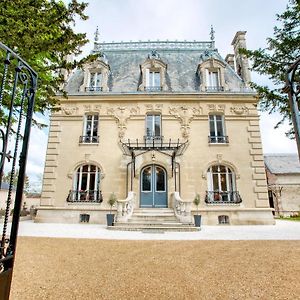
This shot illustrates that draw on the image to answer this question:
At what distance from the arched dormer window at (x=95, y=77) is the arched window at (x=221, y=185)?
859cm

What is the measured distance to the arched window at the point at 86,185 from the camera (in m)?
12.5

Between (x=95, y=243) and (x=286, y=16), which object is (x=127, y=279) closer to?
(x=95, y=243)

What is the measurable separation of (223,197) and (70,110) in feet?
35.0

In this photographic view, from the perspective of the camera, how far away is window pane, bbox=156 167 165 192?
12.7 m

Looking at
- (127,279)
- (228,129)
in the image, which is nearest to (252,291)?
(127,279)

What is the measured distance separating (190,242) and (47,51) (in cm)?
660

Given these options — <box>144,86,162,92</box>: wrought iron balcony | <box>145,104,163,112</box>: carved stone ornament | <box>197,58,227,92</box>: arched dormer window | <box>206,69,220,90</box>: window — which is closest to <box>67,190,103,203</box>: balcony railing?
Result: <box>145,104,163,112</box>: carved stone ornament

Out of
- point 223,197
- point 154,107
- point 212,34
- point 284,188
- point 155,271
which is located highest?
point 212,34

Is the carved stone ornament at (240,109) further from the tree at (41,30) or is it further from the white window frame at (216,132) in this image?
the tree at (41,30)

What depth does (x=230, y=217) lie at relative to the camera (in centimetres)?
1202

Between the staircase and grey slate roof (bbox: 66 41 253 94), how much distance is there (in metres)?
7.55

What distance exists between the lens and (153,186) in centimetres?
1272

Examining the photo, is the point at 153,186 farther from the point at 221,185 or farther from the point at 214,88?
the point at 214,88

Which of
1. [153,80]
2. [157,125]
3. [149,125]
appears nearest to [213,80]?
[153,80]
